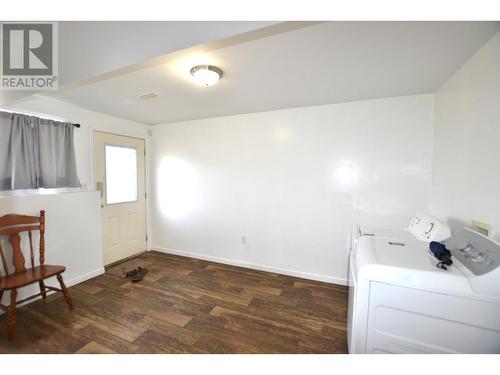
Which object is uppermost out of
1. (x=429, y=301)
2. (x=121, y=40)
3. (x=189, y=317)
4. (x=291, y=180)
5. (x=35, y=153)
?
(x=121, y=40)

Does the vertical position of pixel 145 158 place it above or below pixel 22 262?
above

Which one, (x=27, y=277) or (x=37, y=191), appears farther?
(x=37, y=191)

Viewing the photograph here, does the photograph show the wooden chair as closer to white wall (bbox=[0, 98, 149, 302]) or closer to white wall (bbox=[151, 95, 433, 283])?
white wall (bbox=[0, 98, 149, 302])

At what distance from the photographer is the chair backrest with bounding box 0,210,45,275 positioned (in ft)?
6.31

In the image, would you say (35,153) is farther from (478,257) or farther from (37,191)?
(478,257)

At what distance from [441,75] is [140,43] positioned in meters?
2.33

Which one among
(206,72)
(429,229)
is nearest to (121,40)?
(206,72)

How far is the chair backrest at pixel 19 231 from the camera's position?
6.31 feet

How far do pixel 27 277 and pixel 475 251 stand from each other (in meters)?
3.25

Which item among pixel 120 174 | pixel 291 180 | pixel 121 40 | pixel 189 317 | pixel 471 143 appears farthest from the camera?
pixel 120 174

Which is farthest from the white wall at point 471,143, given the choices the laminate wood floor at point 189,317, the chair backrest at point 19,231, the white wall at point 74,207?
the white wall at point 74,207

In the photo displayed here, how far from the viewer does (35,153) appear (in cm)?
220

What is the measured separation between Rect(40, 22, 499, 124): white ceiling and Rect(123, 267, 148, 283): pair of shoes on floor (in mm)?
2182
